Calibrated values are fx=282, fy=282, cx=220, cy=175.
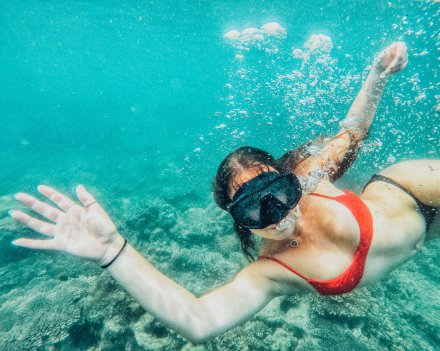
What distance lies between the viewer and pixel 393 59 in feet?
9.92

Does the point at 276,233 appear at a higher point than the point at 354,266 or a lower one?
higher

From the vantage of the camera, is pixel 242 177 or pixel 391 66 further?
pixel 391 66

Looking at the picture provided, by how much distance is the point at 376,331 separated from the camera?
4941mm

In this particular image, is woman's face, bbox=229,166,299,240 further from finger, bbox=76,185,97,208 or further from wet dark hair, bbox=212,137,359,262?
finger, bbox=76,185,97,208

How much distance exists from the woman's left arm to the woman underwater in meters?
0.05

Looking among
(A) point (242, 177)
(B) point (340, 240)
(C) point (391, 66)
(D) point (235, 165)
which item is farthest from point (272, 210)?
(C) point (391, 66)

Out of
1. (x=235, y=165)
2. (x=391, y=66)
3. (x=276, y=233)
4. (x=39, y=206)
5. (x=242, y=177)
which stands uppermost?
(x=391, y=66)

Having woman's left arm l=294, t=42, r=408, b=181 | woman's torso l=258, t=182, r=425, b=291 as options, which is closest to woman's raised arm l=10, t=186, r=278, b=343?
woman's torso l=258, t=182, r=425, b=291

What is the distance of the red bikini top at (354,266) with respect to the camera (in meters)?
2.01

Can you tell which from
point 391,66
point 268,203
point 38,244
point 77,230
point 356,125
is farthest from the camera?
point 356,125

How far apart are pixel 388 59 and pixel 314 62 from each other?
142ft

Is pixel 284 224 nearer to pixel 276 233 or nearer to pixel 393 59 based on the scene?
pixel 276 233

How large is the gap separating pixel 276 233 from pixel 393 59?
235 cm

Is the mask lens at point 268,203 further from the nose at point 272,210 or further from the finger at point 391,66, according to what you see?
the finger at point 391,66
